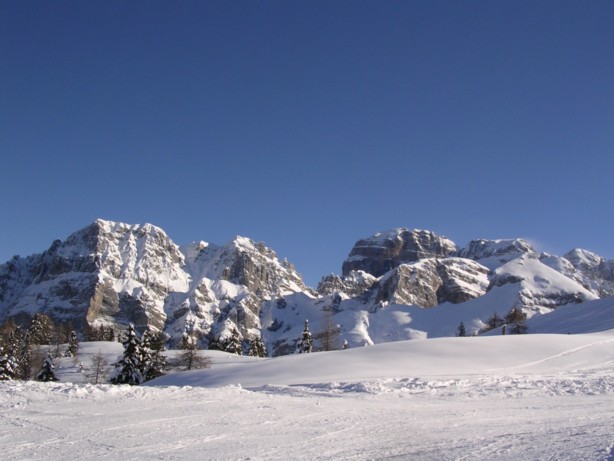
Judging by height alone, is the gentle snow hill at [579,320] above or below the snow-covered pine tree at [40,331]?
below

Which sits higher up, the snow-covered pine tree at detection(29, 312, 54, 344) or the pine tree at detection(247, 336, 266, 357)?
the snow-covered pine tree at detection(29, 312, 54, 344)

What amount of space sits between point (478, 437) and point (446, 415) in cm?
310

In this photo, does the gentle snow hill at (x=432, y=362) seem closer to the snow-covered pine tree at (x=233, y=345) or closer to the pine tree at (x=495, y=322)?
the snow-covered pine tree at (x=233, y=345)

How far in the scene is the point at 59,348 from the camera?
3179 inches

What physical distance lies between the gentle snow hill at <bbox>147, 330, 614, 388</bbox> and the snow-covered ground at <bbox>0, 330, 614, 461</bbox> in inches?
161

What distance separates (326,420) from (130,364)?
34.4 m

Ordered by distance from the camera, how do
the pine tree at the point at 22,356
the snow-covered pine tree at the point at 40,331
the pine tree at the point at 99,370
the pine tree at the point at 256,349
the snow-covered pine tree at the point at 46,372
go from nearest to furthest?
the snow-covered pine tree at the point at 46,372 → the pine tree at the point at 99,370 → the pine tree at the point at 22,356 → the pine tree at the point at 256,349 → the snow-covered pine tree at the point at 40,331

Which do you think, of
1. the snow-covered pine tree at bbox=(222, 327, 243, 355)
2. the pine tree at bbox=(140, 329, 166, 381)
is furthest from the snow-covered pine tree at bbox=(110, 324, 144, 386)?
the snow-covered pine tree at bbox=(222, 327, 243, 355)

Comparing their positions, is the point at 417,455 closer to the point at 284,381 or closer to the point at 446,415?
the point at 446,415

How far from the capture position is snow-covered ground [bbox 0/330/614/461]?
9828 millimetres

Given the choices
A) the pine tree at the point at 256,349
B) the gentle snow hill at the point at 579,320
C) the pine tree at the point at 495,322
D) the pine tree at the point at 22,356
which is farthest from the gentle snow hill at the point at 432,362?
the pine tree at the point at 495,322

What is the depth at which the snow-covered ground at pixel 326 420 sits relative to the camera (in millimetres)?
9828

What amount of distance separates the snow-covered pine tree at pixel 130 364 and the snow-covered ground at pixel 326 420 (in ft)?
83.3

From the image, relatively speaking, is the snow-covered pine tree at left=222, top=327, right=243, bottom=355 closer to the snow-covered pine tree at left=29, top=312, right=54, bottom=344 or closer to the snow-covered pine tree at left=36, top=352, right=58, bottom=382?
the snow-covered pine tree at left=29, top=312, right=54, bottom=344
